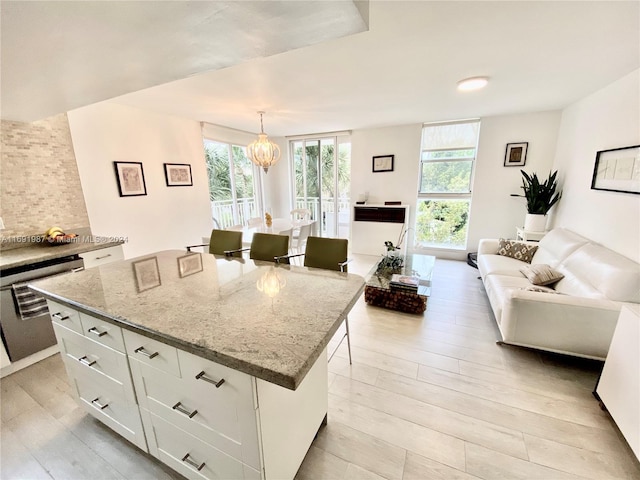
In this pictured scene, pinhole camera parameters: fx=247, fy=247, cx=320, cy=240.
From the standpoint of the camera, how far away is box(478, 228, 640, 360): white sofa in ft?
5.74

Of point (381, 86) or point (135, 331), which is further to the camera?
point (381, 86)

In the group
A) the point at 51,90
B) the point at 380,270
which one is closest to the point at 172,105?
the point at 51,90

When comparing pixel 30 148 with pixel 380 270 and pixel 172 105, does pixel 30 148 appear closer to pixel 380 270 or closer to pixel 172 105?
pixel 172 105

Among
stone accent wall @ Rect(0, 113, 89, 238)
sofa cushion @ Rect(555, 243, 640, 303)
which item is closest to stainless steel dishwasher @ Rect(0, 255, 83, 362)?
stone accent wall @ Rect(0, 113, 89, 238)

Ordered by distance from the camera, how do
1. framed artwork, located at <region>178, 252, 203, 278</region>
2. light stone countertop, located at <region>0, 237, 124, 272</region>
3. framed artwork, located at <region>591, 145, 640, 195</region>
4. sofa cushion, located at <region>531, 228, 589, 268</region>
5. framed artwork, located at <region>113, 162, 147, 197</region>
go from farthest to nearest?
1. framed artwork, located at <region>113, 162, 147, 197</region>
2. sofa cushion, located at <region>531, 228, 589, 268</region>
3. framed artwork, located at <region>591, 145, 640, 195</region>
4. light stone countertop, located at <region>0, 237, 124, 272</region>
5. framed artwork, located at <region>178, 252, 203, 278</region>

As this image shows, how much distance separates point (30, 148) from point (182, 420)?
9.69 ft

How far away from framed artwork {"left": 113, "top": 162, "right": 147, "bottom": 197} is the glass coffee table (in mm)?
3204

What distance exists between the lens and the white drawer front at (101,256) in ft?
7.64

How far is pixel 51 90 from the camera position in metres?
1.63

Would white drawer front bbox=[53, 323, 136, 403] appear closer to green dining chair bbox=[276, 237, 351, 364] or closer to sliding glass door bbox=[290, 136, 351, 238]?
green dining chair bbox=[276, 237, 351, 364]

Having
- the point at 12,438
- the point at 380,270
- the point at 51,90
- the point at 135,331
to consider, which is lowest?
the point at 12,438

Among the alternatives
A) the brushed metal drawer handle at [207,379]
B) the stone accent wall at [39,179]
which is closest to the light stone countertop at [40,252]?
the stone accent wall at [39,179]

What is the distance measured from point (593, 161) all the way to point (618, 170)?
530 mm

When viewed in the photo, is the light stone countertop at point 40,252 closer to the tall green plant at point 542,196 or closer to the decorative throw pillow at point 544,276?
the decorative throw pillow at point 544,276
